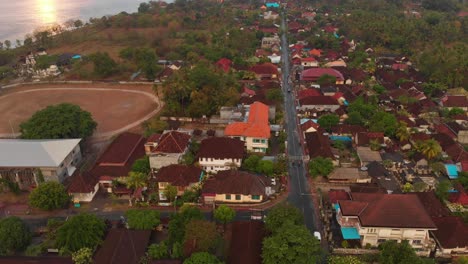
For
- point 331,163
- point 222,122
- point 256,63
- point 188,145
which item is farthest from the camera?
point 256,63

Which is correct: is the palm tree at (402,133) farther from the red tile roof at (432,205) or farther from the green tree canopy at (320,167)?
the green tree canopy at (320,167)

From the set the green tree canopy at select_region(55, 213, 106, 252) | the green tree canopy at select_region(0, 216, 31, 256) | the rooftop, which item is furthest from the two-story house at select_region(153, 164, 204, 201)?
the green tree canopy at select_region(0, 216, 31, 256)

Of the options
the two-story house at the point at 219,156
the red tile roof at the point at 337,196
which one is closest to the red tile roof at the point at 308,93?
the two-story house at the point at 219,156

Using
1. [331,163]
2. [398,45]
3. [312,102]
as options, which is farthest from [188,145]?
[398,45]

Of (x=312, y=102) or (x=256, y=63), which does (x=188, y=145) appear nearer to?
(x=312, y=102)

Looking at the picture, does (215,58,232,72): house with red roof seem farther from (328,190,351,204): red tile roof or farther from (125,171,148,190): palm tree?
(328,190,351,204): red tile roof
